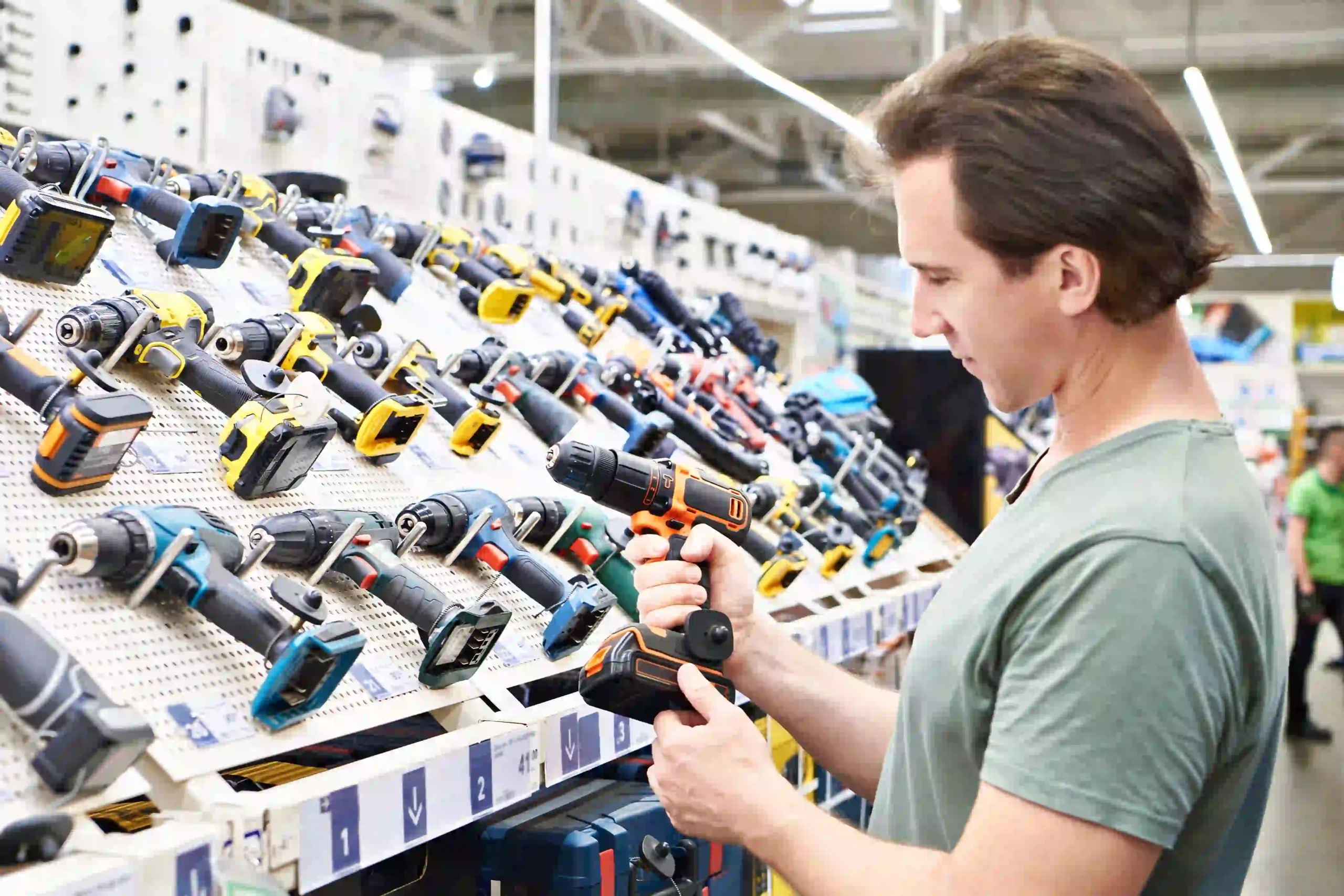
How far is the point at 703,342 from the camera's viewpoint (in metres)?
4.41

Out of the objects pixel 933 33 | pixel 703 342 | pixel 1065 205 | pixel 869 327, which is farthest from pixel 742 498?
pixel 869 327

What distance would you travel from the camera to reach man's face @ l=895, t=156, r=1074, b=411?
4.04 ft

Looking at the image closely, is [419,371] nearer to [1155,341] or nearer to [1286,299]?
[1155,341]

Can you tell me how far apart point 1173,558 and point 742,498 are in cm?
86

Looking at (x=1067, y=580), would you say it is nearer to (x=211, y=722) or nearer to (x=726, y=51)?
(x=211, y=722)

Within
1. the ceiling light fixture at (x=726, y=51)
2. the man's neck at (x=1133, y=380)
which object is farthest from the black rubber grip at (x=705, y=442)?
the man's neck at (x=1133, y=380)

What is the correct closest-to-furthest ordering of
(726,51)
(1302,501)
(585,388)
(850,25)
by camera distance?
(585,388) < (726,51) < (1302,501) < (850,25)

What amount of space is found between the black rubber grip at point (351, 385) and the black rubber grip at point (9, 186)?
503 millimetres

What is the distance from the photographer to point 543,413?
113 inches

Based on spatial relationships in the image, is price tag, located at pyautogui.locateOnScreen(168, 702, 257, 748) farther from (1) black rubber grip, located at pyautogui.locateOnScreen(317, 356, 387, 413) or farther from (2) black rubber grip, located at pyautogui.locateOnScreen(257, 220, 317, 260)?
(2) black rubber grip, located at pyautogui.locateOnScreen(257, 220, 317, 260)

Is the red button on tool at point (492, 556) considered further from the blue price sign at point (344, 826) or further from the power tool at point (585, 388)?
the power tool at point (585, 388)

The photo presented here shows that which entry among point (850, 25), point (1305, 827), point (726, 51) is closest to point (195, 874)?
point (1305, 827)

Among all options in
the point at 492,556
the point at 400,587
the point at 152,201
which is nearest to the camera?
the point at 400,587

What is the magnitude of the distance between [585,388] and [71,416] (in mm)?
1664
